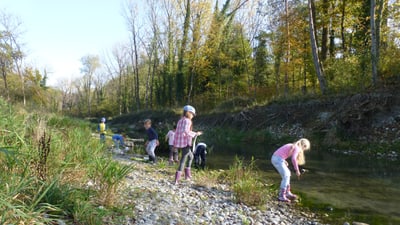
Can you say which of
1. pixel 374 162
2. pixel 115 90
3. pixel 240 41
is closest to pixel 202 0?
pixel 240 41

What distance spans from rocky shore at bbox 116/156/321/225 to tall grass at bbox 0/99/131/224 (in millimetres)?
591

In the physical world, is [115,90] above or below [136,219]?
above

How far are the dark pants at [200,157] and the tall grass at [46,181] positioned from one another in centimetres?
484

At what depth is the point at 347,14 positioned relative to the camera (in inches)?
895

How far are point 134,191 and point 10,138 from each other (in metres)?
2.12

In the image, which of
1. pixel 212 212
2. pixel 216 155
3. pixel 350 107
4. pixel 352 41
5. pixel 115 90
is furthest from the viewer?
pixel 115 90

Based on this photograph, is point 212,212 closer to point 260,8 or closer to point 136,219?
point 136,219

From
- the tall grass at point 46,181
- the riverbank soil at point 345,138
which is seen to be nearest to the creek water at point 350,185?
the riverbank soil at point 345,138

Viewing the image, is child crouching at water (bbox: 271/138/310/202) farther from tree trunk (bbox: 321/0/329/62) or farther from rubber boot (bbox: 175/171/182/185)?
tree trunk (bbox: 321/0/329/62)

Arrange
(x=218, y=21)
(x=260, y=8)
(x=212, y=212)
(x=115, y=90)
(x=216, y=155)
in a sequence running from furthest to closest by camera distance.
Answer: (x=115, y=90) < (x=218, y=21) < (x=260, y=8) < (x=216, y=155) < (x=212, y=212)

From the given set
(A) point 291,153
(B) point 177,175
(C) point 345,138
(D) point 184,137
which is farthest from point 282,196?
(C) point 345,138

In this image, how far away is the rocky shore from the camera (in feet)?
14.4

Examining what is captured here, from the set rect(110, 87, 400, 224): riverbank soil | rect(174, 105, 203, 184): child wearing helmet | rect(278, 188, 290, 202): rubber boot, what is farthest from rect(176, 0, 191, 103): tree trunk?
rect(278, 188, 290, 202): rubber boot

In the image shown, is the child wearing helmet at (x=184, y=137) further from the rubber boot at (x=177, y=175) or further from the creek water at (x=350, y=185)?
the creek water at (x=350, y=185)
